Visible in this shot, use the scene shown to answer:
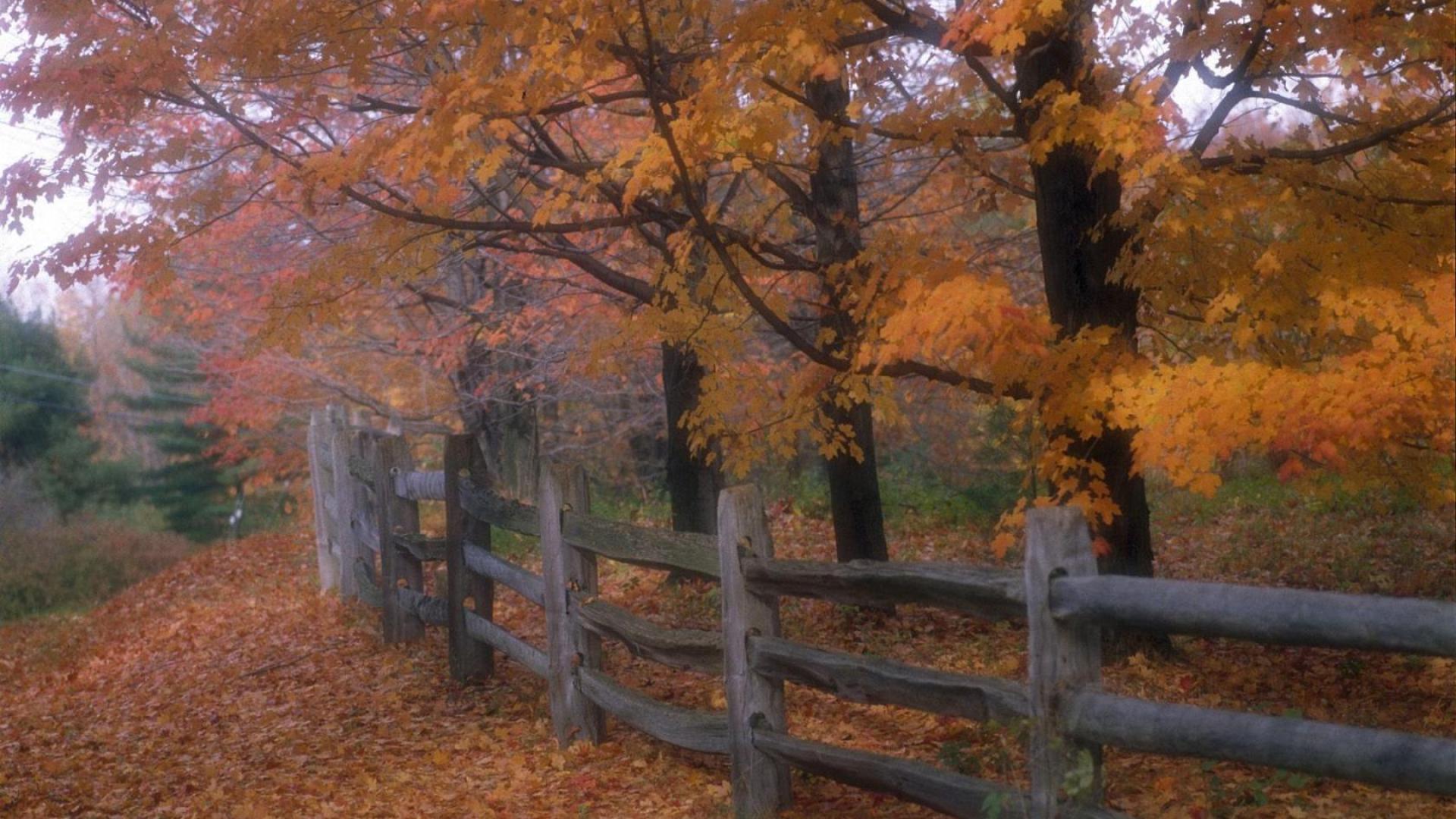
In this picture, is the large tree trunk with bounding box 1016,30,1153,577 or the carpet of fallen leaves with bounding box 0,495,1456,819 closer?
the carpet of fallen leaves with bounding box 0,495,1456,819

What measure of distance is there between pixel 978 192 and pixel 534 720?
4.71 meters

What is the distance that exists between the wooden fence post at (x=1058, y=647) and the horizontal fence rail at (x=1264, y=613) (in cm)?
6

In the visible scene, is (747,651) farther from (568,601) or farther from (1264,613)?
(1264,613)

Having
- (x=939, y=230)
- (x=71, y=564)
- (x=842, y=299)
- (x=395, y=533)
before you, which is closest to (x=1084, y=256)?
(x=842, y=299)

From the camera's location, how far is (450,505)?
9758 mm

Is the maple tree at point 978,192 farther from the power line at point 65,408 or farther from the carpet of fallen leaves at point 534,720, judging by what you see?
the power line at point 65,408

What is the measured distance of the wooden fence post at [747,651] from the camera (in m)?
5.95

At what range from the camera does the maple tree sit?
20.3ft

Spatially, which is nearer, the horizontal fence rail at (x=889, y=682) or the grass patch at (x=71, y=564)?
the horizontal fence rail at (x=889, y=682)

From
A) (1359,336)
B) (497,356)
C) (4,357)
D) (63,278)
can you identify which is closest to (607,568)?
(497,356)

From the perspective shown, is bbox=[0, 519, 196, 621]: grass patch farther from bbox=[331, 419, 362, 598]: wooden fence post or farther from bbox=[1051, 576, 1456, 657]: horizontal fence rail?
bbox=[1051, 576, 1456, 657]: horizontal fence rail

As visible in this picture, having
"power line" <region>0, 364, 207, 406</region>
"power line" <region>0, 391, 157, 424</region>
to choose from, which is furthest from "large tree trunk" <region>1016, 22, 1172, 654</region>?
"power line" <region>0, 391, 157, 424</region>

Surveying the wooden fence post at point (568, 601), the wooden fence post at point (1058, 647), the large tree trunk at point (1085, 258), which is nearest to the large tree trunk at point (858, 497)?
the large tree trunk at point (1085, 258)

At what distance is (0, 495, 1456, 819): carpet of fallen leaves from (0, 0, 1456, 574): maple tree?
4.54 ft
